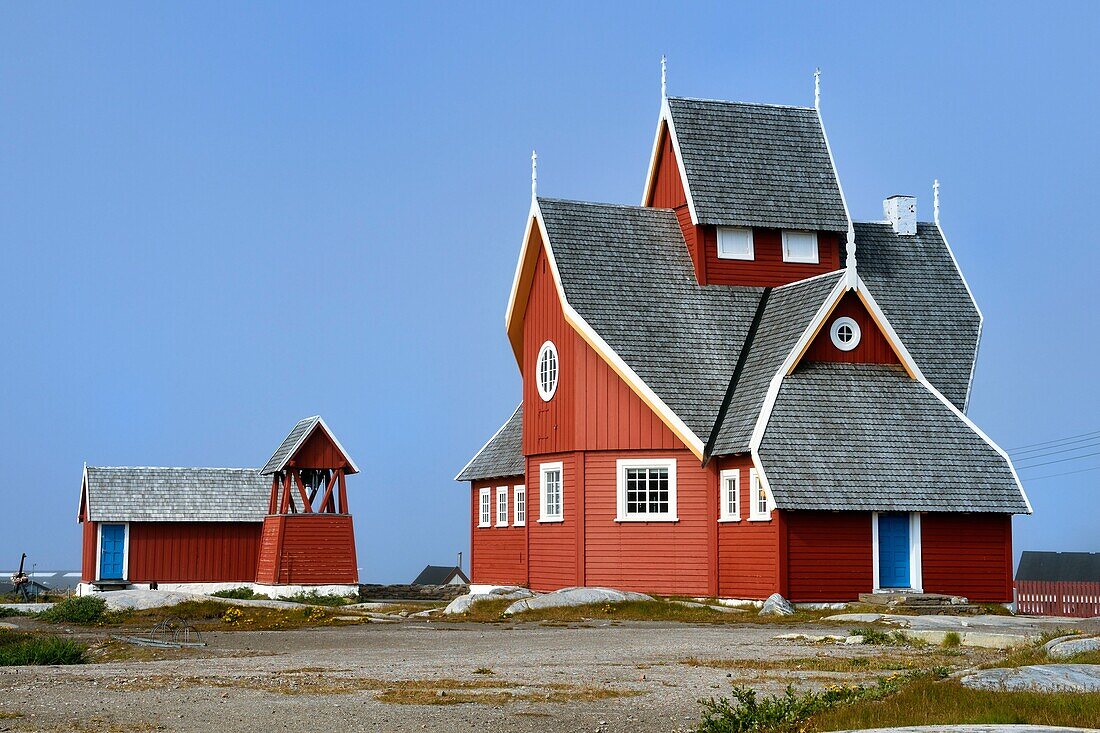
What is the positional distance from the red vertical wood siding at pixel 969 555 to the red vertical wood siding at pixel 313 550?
1895 centimetres

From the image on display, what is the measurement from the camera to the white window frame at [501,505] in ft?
127

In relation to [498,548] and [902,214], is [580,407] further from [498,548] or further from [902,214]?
[902,214]

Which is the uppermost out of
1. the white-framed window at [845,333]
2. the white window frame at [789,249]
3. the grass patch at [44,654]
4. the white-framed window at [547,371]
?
the white window frame at [789,249]

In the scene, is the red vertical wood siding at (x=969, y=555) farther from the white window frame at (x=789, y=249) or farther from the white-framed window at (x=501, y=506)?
the white-framed window at (x=501, y=506)

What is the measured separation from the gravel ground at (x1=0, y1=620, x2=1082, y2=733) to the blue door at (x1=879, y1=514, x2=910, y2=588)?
896cm

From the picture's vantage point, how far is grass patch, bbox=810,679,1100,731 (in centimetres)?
949

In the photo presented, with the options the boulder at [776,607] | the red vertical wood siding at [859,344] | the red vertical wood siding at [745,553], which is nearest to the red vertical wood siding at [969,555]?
the red vertical wood siding at [745,553]

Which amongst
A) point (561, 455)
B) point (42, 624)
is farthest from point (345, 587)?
point (42, 624)

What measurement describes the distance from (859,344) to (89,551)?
99.3 feet

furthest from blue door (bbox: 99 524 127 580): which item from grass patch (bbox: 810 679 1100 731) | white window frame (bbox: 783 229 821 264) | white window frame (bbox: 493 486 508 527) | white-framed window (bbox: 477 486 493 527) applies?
grass patch (bbox: 810 679 1100 731)

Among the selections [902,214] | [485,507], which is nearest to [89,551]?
[485,507]

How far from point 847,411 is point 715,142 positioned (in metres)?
8.83

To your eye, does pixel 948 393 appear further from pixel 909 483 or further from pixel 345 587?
pixel 345 587

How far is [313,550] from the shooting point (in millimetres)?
42156
